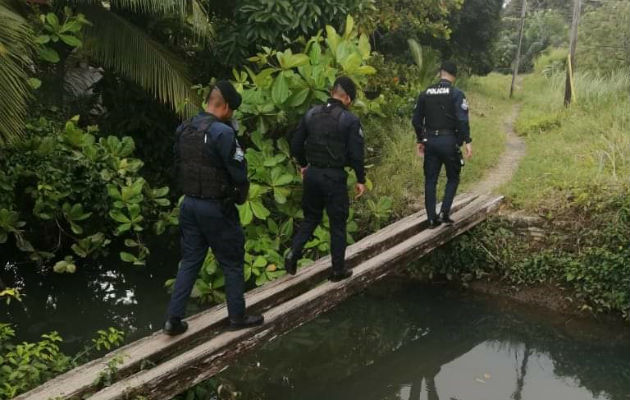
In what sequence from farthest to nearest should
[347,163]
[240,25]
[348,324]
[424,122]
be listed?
[240,25] → [348,324] → [424,122] → [347,163]

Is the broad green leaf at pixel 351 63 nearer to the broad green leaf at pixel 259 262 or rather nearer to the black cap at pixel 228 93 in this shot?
the broad green leaf at pixel 259 262

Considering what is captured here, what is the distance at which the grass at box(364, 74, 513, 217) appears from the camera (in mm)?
7789

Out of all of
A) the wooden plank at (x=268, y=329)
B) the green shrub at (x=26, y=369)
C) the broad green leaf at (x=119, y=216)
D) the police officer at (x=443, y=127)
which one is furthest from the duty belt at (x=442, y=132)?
the green shrub at (x=26, y=369)

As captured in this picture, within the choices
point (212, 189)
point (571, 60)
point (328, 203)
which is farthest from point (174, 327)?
point (571, 60)

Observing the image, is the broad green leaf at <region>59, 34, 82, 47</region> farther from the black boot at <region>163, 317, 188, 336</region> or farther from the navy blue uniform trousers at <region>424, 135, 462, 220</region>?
the navy blue uniform trousers at <region>424, 135, 462, 220</region>

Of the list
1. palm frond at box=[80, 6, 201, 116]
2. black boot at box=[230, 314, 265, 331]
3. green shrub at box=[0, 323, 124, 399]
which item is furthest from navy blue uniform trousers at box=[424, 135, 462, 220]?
green shrub at box=[0, 323, 124, 399]

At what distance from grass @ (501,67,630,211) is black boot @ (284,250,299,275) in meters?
3.42

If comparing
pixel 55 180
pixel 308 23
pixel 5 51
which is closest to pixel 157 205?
A: pixel 55 180

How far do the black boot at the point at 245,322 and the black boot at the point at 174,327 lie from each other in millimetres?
364

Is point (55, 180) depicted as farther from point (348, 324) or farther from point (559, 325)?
point (559, 325)

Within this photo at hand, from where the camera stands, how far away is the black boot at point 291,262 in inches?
200

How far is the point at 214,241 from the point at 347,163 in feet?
4.45

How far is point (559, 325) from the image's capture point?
20.1 ft

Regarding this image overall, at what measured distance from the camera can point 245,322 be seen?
423 cm
